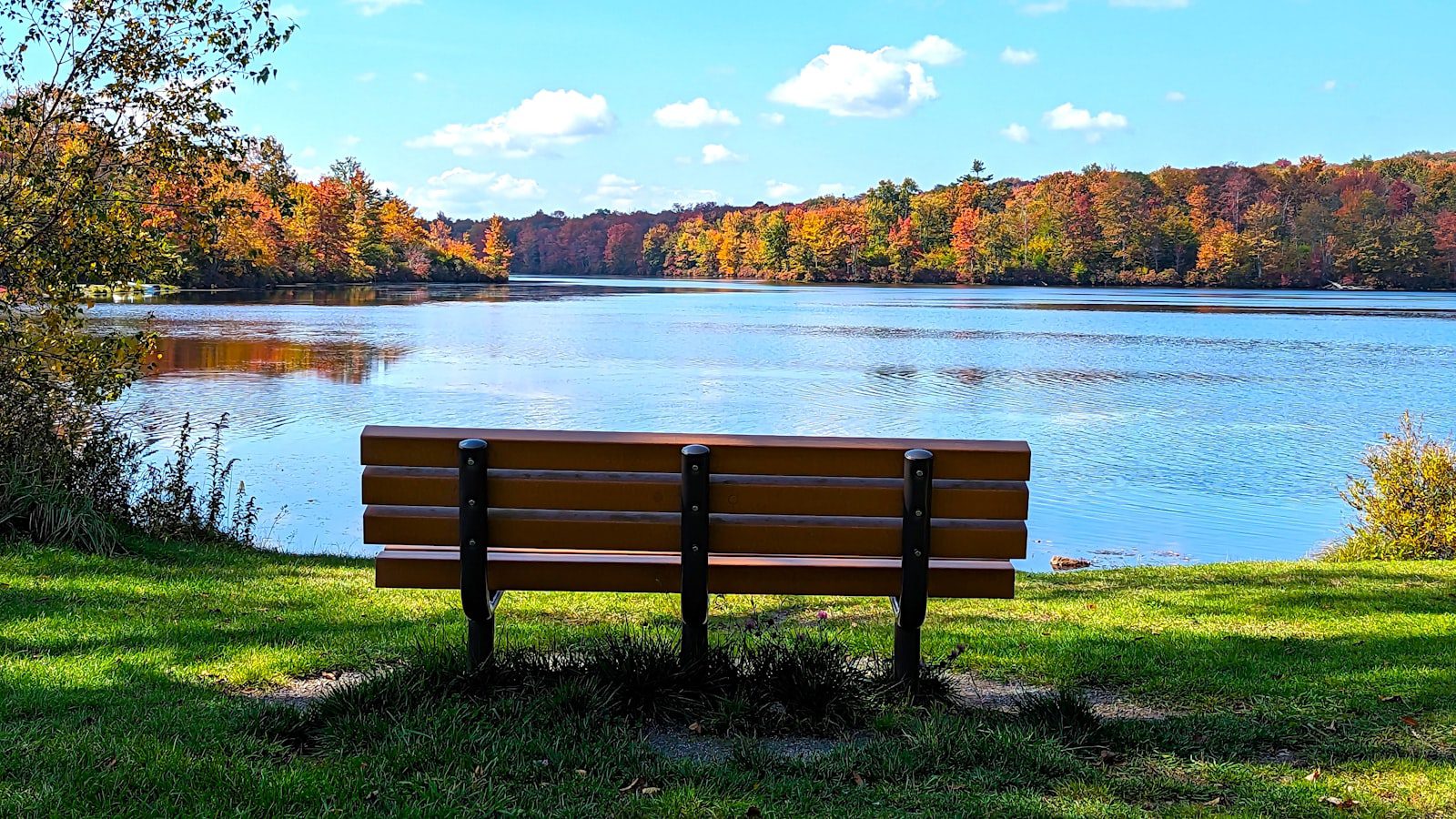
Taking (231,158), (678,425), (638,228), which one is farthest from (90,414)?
(638,228)

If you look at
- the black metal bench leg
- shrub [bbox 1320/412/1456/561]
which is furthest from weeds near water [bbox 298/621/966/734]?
shrub [bbox 1320/412/1456/561]

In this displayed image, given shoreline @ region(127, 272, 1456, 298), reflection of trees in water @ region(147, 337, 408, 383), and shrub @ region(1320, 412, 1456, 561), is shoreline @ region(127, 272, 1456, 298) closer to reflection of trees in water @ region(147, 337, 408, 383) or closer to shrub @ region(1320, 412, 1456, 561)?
reflection of trees in water @ region(147, 337, 408, 383)

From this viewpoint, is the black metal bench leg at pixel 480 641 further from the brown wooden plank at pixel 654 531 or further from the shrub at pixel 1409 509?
the shrub at pixel 1409 509

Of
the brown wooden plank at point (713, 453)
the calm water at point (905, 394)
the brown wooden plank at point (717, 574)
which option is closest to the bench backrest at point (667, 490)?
the brown wooden plank at point (713, 453)

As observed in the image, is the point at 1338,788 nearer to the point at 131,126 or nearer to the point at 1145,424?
the point at 131,126

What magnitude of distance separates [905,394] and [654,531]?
20.8 m

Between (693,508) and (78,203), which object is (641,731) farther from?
(78,203)

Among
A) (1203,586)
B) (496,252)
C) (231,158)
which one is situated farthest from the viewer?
(496,252)

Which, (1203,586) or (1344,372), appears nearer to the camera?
(1203,586)

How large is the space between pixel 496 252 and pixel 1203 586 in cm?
11116

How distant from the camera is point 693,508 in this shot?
12.9ft

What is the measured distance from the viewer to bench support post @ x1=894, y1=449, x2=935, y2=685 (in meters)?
3.88

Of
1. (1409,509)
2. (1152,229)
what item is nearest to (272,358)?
(1409,509)

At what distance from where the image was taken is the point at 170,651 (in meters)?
4.83
